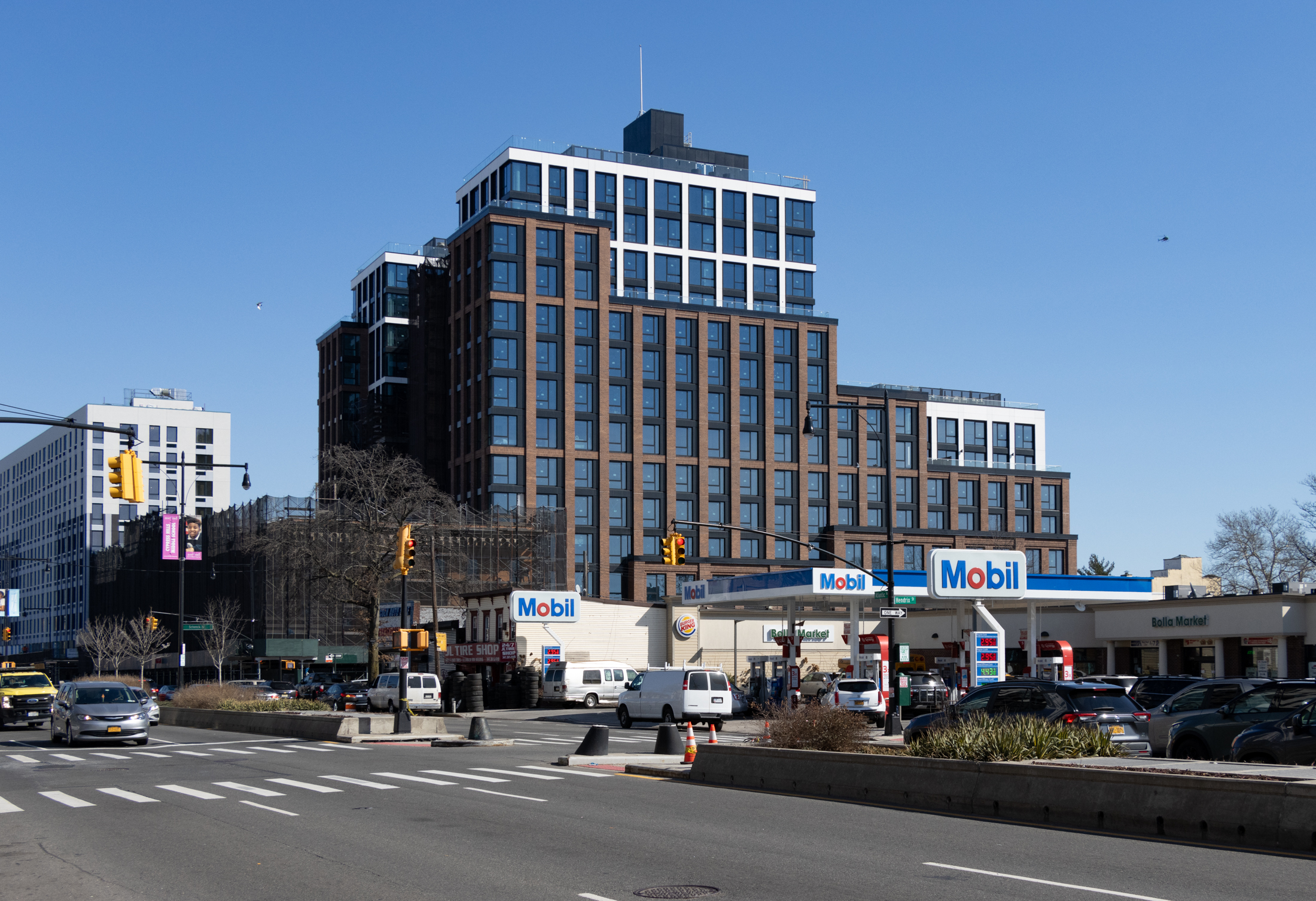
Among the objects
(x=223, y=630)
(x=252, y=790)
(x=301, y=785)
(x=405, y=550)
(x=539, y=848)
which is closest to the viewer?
(x=539, y=848)

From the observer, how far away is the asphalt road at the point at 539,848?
11.2m

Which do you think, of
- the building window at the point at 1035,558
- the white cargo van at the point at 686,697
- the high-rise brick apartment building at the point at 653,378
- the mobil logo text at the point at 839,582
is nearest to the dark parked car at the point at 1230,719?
the white cargo van at the point at 686,697

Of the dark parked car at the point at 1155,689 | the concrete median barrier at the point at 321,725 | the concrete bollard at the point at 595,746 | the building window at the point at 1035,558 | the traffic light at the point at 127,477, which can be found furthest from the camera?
the building window at the point at 1035,558

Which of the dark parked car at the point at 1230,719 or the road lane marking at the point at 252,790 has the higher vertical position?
the dark parked car at the point at 1230,719

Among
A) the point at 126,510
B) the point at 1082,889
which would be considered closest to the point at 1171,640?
the point at 1082,889

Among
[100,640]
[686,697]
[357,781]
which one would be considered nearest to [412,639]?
[686,697]

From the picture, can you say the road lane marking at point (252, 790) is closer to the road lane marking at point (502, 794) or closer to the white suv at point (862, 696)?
the road lane marking at point (502, 794)

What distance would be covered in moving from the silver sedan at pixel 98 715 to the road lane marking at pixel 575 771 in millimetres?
12734

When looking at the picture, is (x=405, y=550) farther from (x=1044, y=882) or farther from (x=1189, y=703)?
(x=1044, y=882)

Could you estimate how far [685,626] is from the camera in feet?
236

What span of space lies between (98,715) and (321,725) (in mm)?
5803

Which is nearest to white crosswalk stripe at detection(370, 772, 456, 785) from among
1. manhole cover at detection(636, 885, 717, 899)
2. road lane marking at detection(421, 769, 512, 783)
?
road lane marking at detection(421, 769, 512, 783)

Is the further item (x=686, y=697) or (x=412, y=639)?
(x=686, y=697)

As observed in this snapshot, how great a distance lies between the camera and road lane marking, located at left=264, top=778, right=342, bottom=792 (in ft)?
68.3
